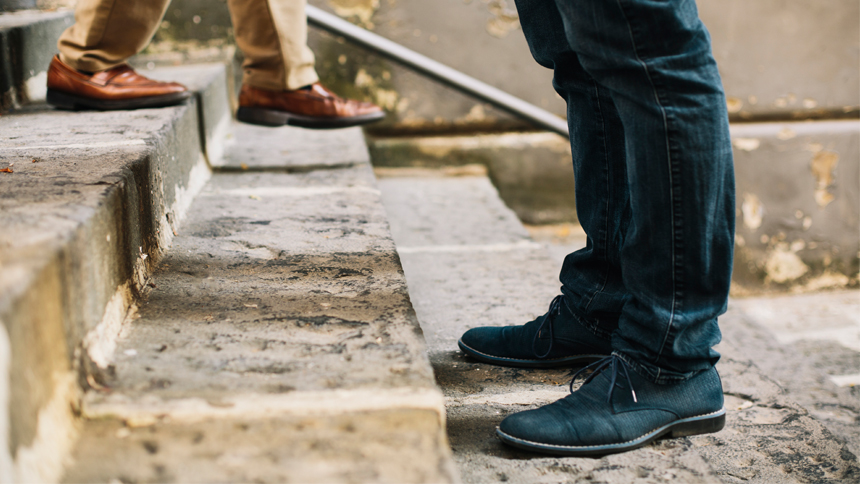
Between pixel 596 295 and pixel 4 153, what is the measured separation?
40.7 inches

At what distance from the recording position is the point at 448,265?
5.50 ft

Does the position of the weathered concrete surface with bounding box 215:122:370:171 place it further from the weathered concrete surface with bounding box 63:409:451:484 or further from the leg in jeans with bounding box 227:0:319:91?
the weathered concrete surface with bounding box 63:409:451:484

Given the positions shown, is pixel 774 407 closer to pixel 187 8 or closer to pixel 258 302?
pixel 258 302

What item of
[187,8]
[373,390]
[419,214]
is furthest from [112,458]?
[187,8]

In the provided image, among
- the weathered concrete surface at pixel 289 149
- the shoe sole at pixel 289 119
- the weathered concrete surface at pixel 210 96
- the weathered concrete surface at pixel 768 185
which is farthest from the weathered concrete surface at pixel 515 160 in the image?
the shoe sole at pixel 289 119

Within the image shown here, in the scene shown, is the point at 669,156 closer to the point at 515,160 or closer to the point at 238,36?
the point at 238,36

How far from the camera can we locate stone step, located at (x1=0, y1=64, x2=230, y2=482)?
1.82ft

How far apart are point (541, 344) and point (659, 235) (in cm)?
36

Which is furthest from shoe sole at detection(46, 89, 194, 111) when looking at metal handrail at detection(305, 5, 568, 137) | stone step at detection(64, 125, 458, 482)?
metal handrail at detection(305, 5, 568, 137)

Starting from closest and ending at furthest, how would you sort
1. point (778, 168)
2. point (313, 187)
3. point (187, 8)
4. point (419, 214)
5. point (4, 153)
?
point (4, 153)
point (313, 187)
point (419, 214)
point (187, 8)
point (778, 168)

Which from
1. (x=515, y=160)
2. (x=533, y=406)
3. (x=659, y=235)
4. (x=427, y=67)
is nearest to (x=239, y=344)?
(x=533, y=406)

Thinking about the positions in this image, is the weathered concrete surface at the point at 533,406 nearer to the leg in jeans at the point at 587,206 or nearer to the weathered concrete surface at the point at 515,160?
the leg in jeans at the point at 587,206

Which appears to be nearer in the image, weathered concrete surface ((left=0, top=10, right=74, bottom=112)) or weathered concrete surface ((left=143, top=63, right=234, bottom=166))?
weathered concrete surface ((left=0, top=10, right=74, bottom=112))

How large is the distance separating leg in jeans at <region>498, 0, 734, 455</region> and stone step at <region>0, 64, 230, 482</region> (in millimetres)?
557
